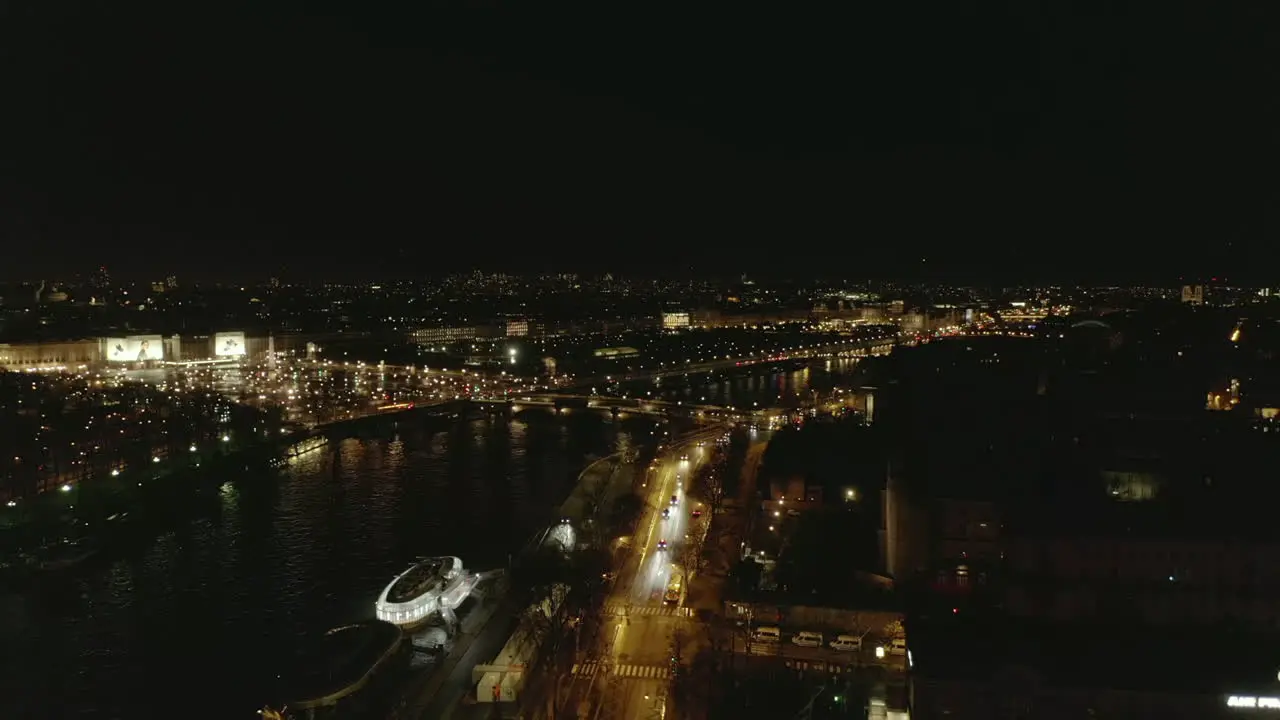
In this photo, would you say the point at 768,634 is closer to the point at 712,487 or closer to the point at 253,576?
the point at 712,487

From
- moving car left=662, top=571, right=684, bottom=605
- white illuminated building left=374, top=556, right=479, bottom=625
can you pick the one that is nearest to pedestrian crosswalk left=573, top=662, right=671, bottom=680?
moving car left=662, top=571, right=684, bottom=605

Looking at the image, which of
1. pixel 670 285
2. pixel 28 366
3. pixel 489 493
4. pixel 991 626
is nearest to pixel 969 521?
pixel 991 626

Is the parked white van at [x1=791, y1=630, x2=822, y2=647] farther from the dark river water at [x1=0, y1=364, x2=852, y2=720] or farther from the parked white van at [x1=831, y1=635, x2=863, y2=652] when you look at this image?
the dark river water at [x1=0, y1=364, x2=852, y2=720]

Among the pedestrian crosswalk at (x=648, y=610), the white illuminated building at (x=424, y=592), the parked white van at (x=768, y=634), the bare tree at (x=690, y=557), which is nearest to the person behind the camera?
the parked white van at (x=768, y=634)

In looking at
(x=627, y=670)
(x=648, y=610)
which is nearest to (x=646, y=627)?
(x=648, y=610)

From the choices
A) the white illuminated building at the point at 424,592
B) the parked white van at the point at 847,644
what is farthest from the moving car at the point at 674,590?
the white illuminated building at the point at 424,592

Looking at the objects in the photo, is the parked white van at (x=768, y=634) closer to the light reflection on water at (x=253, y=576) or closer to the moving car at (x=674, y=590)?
the moving car at (x=674, y=590)
